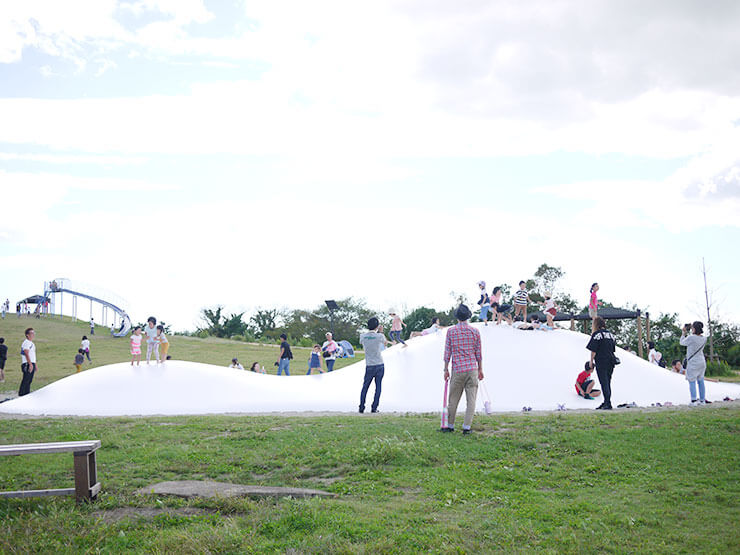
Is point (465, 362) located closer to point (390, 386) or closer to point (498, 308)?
point (390, 386)

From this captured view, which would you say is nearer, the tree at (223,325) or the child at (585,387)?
the child at (585,387)

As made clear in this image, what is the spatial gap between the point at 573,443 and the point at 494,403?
244 inches

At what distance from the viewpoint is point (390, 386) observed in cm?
1497

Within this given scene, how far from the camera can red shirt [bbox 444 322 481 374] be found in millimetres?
8258

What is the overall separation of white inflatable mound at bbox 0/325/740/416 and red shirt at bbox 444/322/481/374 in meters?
4.71

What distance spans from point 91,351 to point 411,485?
1211 inches

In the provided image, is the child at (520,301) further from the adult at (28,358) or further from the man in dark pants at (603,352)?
the adult at (28,358)

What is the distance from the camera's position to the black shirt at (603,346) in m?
11.0

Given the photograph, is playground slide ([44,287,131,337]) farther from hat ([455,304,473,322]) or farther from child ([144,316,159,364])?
hat ([455,304,473,322])

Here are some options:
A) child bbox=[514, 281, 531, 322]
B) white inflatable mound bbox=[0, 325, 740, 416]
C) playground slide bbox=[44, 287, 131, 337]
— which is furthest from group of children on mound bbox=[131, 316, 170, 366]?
playground slide bbox=[44, 287, 131, 337]

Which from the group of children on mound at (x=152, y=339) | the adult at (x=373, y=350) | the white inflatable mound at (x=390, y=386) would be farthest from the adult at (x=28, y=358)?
the adult at (x=373, y=350)

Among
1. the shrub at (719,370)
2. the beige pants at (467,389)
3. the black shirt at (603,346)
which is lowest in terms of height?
the shrub at (719,370)

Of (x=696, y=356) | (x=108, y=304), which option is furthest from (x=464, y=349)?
(x=108, y=304)

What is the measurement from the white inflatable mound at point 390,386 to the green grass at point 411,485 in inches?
170
